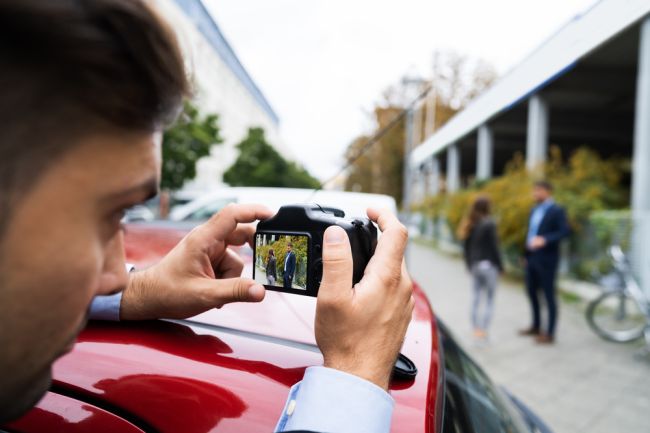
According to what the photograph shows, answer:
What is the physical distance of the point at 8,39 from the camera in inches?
20.4

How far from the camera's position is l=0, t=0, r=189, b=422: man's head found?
0.54 meters

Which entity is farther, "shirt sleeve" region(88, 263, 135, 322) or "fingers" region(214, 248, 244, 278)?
"fingers" region(214, 248, 244, 278)

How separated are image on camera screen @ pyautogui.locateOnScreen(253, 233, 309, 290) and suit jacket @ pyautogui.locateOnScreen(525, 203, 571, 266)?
504 centimetres

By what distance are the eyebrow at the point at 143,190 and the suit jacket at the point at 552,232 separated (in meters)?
5.32

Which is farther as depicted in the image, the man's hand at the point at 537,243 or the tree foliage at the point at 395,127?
the man's hand at the point at 537,243

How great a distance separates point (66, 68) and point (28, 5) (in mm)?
79

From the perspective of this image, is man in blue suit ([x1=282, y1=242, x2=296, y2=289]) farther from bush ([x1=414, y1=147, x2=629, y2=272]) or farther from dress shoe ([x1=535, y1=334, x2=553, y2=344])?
bush ([x1=414, y1=147, x2=629, y2=272])

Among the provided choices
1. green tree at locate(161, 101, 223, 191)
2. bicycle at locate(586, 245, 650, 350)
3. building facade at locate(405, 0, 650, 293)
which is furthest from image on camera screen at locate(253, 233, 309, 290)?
green tree at locate(161, 101, 223, 191)

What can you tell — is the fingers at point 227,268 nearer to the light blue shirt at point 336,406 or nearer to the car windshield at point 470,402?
the light blue shirt at point 336,406

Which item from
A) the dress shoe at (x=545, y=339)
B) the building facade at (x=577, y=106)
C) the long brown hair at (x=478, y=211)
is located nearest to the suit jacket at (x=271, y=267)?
the building facade at (x=577, y=106)

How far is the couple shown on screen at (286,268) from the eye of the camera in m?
0.92

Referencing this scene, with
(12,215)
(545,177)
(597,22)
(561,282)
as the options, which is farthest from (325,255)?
(545,177)

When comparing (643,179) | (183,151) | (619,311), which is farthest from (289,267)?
(183,151)

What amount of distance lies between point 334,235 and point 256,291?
0.23m
